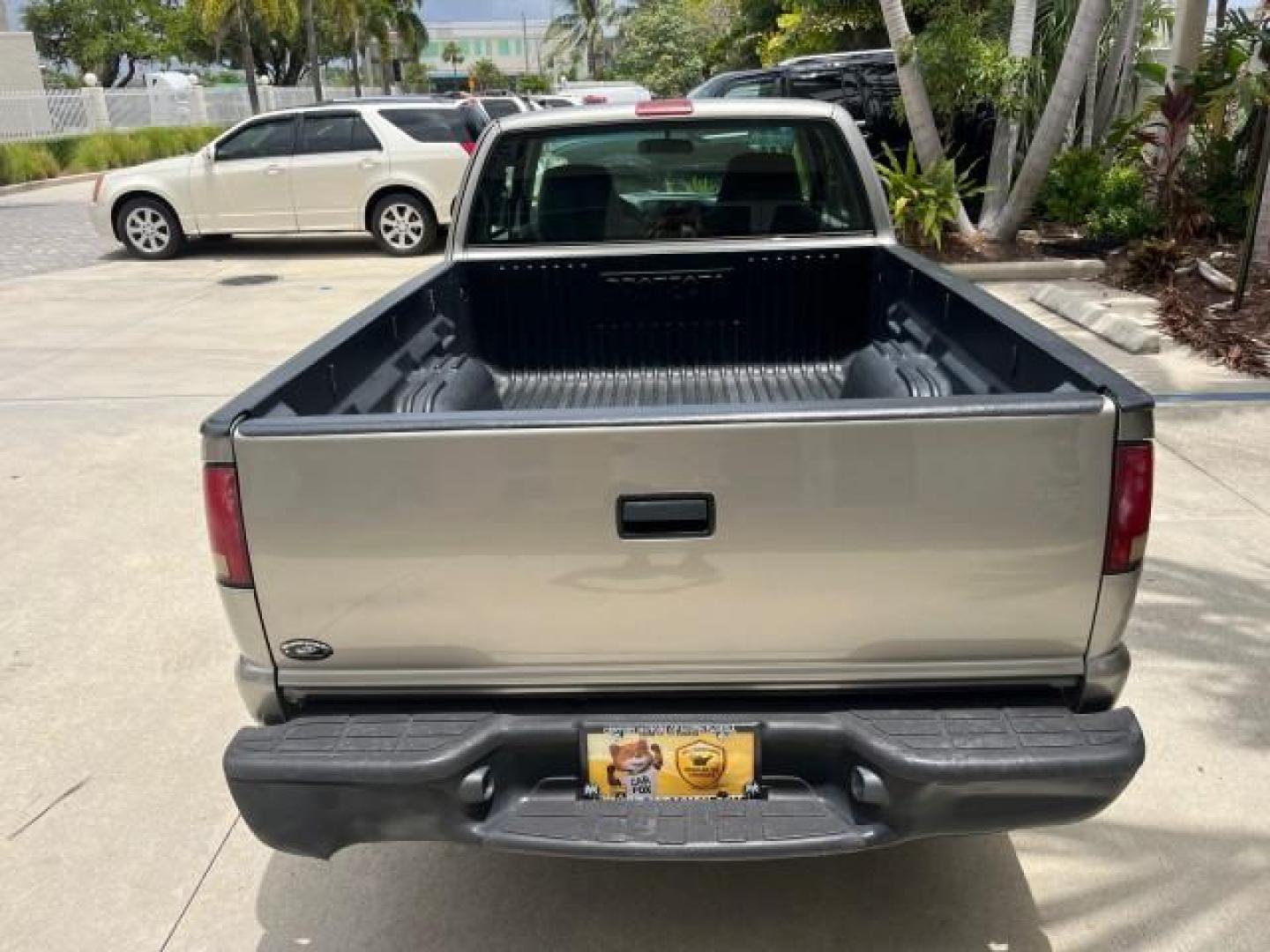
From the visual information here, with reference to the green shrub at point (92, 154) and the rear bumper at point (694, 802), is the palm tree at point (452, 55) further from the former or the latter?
the rear bumper at point (694, 802)

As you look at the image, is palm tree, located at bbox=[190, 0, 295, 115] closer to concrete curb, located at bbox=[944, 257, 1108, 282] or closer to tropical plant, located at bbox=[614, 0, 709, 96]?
tropical plant, located at bbox=[614, 0, 709, 96]

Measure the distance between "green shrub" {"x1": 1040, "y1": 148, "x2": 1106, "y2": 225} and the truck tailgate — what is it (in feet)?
34.7

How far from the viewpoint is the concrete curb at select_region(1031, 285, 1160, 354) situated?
7.79m

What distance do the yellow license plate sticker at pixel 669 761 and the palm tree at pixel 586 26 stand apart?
68.1m

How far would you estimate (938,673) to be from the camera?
2.31 meters

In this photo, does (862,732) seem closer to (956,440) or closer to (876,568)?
(876,568)

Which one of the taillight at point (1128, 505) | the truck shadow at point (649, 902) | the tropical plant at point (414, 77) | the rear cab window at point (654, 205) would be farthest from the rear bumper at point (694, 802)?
the tropical plant at point (414, 77)

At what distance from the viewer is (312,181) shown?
12.9 m

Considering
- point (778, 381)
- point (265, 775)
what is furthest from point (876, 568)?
point (778, 381)

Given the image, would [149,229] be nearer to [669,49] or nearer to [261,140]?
[261,140]

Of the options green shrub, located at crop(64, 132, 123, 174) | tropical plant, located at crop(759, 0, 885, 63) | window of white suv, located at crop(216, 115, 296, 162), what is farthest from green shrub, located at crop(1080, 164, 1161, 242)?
green shrub, located at crop(64, 132, 123, 174)

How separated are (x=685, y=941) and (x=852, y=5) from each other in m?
18.6

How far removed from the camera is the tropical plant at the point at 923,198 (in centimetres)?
1094

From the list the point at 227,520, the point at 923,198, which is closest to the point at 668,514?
the point at 227,520
